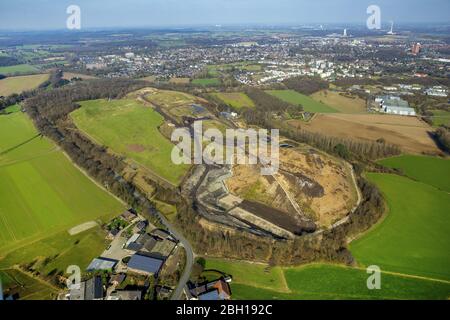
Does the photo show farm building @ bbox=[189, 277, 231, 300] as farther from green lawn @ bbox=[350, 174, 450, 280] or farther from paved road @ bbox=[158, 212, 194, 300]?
green lawn @ bbox=[350, 174, 450, 280]

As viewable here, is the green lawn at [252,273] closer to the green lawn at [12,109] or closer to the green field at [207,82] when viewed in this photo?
the green lawn at [12,109]

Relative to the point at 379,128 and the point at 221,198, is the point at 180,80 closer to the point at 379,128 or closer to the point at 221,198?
the point at 379,128

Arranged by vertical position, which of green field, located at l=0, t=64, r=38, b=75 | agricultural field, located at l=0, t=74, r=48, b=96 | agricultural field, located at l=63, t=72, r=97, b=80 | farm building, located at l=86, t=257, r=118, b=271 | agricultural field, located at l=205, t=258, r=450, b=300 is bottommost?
agricultural field, located at l=205, t=258, r=450, b=300

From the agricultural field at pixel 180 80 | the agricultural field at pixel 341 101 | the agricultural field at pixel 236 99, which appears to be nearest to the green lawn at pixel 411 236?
the agricultural field at pixel 341 101

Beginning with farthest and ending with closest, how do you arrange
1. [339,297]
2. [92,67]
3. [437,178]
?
[92,67]
[437,178]
[339,297]

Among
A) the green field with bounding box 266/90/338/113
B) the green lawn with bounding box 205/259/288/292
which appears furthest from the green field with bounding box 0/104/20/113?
the green lawn with bounding box 205/259/288/292
